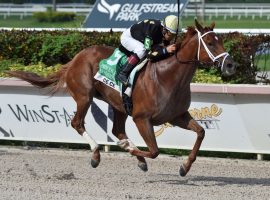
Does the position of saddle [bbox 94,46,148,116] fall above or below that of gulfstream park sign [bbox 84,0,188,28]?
above

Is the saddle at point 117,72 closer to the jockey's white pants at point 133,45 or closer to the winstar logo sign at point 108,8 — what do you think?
the jockey's white pants at point 133,45

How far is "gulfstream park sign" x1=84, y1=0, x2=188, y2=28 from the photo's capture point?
1644 centimetres

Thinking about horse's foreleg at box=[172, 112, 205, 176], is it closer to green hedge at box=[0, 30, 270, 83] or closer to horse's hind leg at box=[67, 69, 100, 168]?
horse's hind leg at box=[67, 69, 100, 168]

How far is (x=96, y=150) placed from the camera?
822 cm

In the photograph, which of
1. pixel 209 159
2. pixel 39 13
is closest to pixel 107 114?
pixel 209 159

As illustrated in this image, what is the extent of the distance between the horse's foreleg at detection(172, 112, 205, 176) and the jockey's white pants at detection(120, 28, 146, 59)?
79 cm

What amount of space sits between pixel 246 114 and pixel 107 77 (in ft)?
6.63

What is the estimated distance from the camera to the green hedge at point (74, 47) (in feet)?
33.4

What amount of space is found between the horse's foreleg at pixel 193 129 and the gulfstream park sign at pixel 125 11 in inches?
338

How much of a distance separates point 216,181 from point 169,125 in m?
1.95

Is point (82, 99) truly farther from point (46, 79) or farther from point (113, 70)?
point (46, 79)

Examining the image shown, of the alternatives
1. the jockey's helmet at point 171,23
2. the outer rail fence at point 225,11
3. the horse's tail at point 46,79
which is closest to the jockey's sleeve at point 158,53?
the jockey's helmet at point 171,23

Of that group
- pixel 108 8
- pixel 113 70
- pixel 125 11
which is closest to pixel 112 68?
pixel 113 70

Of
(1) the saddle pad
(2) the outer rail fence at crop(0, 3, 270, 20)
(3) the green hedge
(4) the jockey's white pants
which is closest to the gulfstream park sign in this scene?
(3) the green hedge
